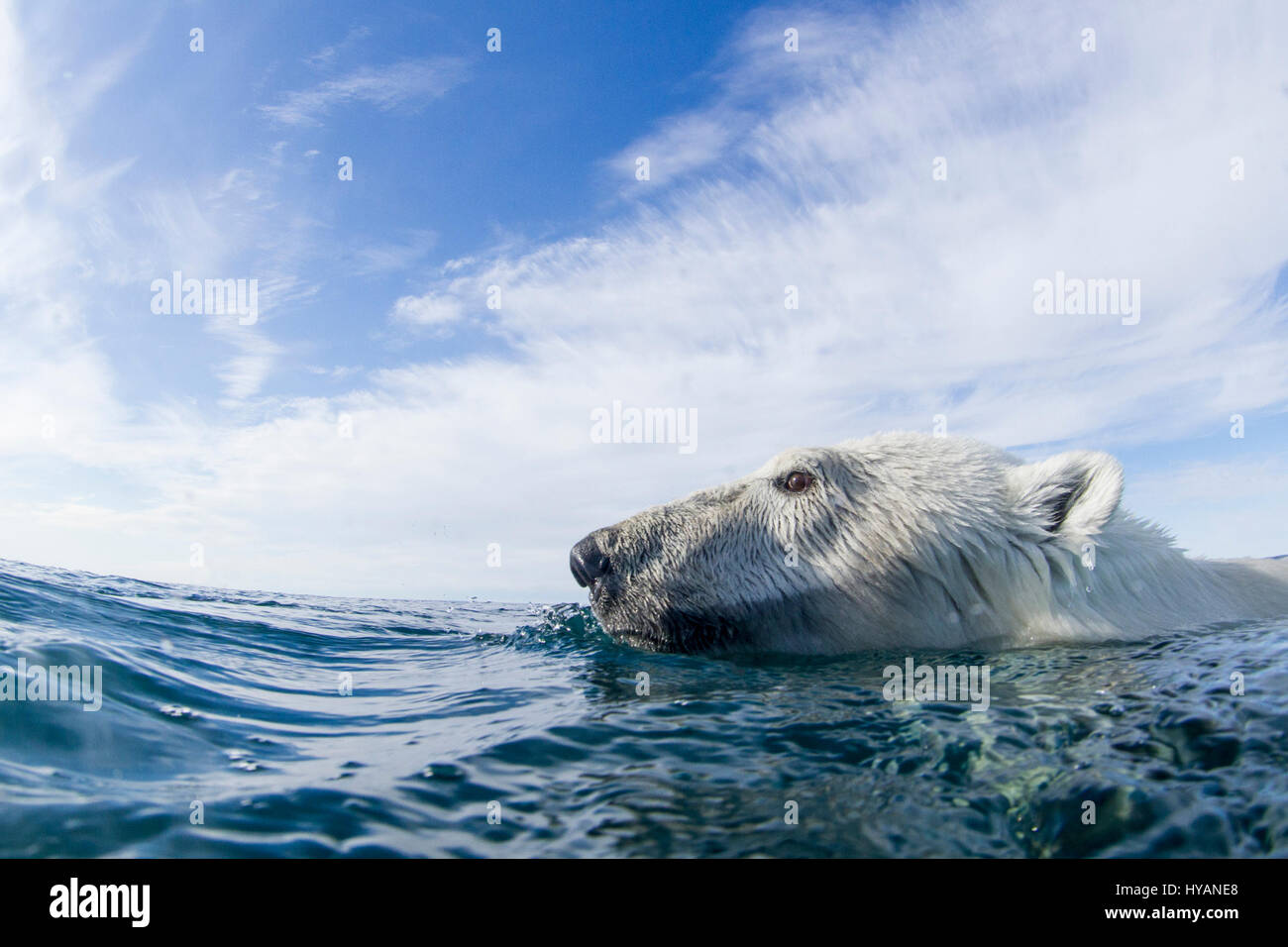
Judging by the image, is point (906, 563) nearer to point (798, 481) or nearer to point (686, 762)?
point (798, 481)

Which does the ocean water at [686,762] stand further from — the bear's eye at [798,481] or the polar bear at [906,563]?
the bear's eye at [798,481]

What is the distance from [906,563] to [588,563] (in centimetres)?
252

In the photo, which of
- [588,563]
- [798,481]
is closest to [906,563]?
[798,481]

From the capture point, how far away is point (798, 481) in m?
6.50

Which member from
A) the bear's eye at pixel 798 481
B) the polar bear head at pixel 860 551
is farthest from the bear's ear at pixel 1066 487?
the bear's eye at pixel 798 481

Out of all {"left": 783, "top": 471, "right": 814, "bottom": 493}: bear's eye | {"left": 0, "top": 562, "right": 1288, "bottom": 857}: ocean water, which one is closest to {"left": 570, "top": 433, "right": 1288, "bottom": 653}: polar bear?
{"left": 783, "top": 471, "right": 814, "bottom": 493}: bear's eye

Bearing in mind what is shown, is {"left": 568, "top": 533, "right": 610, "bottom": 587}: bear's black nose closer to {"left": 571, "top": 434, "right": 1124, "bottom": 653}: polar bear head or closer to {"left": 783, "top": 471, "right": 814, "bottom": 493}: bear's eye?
{"left": 571, "top": 434, "right": 1124, "bottom": 653}: polar bear head

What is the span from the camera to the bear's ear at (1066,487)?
17.8 ft

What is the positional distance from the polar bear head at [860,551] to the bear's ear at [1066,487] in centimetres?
1
